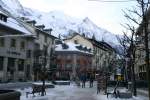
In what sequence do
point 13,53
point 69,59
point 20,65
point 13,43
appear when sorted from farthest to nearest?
point 69,59, point 20,65, point 13,43, point 13,53

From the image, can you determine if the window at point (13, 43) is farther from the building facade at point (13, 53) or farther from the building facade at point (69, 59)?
the building facade at point (69, 59)

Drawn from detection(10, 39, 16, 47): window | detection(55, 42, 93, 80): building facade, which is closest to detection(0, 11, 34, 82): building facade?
detection(10, 39, 16, 47): window

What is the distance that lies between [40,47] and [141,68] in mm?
21243

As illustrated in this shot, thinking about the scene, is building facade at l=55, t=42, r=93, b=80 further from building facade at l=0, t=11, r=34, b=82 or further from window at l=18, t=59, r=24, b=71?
window at l=18, t=59, r=24, b=71

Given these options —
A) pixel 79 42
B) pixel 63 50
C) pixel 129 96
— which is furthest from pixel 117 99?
pixel 79 42

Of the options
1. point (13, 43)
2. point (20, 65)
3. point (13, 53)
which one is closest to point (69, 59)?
point (20, 65)

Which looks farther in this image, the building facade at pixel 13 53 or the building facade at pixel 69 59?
the building facade at pixel 69 59

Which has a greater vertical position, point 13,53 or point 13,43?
point 13,43

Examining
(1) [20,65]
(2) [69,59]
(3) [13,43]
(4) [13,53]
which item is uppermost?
(3) [13,43]

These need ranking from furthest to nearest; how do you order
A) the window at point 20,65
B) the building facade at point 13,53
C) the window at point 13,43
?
the window at point 20,65 < the window at point 13,43 < the building facade at point 13,53

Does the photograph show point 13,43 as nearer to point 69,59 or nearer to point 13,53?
point 13,53

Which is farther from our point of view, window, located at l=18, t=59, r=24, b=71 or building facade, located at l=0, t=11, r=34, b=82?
window, located at l=18, t=59, r=24, b=71

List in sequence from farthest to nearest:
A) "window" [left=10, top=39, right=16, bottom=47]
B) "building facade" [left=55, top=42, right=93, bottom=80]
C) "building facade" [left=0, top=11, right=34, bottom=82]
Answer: "building facade" [left=55, top=42, right=93, bottom=80]
"window" [left=10, top=39, right=16, bottom=47]
"building facade" [left=0, top=11, right=34, bottom=82]

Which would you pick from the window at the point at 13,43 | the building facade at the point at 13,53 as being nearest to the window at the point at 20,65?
the building facade at the point at 13,53
